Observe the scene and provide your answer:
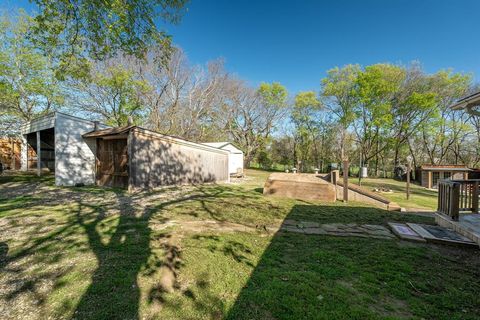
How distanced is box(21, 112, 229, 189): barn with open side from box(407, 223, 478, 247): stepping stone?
8.86m

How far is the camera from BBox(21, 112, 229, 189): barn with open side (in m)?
8.34

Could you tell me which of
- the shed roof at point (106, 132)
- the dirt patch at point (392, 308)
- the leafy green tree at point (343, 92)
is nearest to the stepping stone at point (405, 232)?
the dirt patch at point (392, 308)

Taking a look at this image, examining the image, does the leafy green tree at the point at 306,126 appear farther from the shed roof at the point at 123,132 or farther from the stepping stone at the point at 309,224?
the stepping stone at the point at 309,224

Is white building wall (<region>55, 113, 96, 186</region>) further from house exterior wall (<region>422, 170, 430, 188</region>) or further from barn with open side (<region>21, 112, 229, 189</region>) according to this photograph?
house exterior wall (<region>422, 170, 430, 188</region>)

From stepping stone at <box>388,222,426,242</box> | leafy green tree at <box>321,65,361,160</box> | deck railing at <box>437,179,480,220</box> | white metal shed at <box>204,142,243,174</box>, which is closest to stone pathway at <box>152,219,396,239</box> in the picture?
stepping stone at <box>388,222,426,242</box>

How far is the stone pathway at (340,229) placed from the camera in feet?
13.9

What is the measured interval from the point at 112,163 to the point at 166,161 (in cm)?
226

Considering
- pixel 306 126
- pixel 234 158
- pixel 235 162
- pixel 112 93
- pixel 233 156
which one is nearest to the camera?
pixel 112 93

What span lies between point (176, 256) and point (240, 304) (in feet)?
4.08

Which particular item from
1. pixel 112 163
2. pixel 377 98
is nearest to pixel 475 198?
pixel 112 163

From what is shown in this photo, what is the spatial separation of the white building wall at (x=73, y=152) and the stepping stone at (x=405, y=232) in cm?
1164

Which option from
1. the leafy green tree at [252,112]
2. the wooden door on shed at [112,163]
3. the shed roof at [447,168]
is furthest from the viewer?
the leafy green tree at [252,112]

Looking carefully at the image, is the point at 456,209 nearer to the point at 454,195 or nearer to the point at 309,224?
the point at 454,195

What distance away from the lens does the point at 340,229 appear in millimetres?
4508
